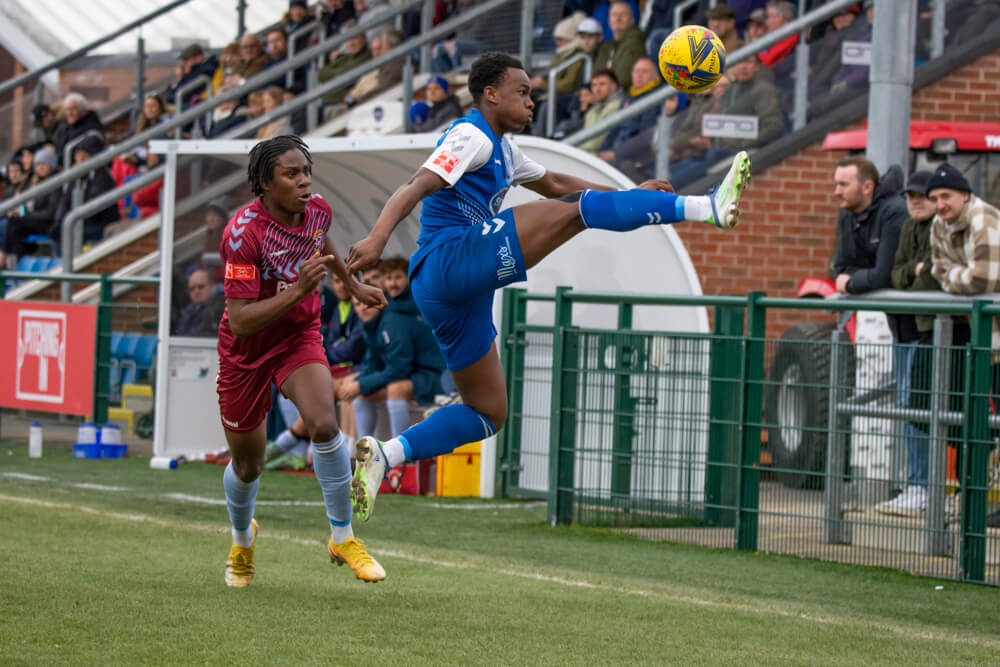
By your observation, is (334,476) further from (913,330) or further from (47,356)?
(47,356)

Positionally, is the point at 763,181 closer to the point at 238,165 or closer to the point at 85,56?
the point at 238,165

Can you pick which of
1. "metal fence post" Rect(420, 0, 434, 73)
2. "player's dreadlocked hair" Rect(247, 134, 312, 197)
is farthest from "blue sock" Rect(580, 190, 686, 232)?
"metal fence post" Rect(420, 0, 434, 73)

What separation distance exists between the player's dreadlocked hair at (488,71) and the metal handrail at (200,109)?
41.1 ft

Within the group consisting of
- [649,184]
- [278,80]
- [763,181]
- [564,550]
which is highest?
[278,80]

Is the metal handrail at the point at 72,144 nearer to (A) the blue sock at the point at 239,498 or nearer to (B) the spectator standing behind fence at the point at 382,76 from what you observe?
(B) the spectator standing behind fence at the point at 382,76

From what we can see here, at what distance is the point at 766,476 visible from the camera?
9.59 meters

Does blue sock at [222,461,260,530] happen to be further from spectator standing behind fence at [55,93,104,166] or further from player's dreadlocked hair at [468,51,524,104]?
spectator standing behind fence at [55,93,104,166]

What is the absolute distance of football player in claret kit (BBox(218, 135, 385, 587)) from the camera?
6797 millimetres

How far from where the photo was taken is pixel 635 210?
629cm

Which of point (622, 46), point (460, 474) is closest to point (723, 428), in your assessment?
point (460, 474)

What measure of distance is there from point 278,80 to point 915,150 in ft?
35.7

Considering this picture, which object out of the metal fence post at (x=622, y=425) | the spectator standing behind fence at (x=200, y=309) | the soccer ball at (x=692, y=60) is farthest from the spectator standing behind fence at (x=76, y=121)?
the soccer ball at (x=692, y=60)

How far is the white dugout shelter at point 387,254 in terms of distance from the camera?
11.9 metres

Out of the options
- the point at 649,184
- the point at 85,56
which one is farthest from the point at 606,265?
the point at 85,56
